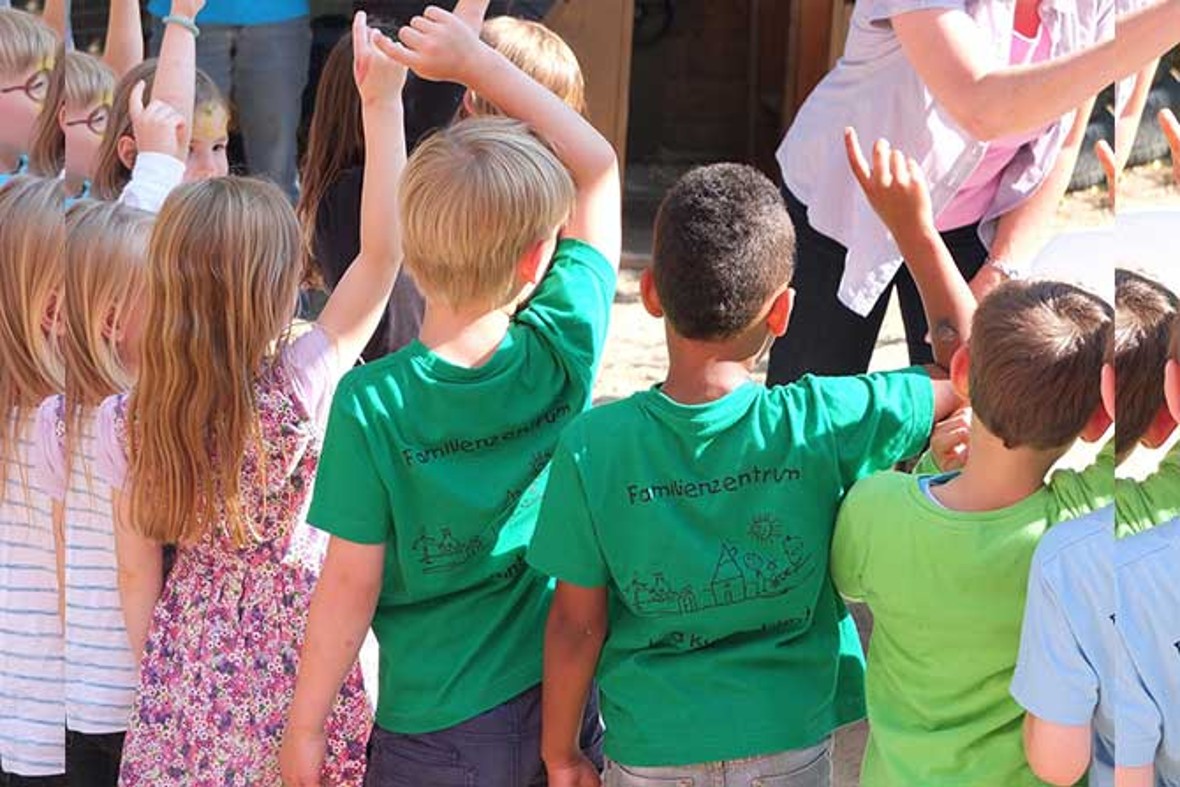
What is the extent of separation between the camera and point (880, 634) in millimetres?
1986

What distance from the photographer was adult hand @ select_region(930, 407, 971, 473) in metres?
2.02

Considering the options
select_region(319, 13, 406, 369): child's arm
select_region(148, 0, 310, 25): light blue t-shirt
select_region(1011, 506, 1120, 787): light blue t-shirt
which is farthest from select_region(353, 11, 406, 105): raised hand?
select_region(148, 0, 310, 25): light blue t-shirt

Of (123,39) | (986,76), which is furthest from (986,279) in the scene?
(123,39)

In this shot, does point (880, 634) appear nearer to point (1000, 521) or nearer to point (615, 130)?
point (1000, 521)

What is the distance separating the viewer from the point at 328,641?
6.90 ft

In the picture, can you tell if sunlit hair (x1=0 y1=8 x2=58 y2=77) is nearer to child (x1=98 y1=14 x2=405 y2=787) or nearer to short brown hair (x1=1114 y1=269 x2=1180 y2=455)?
child (x1=98 y1=14 x2=405 y2=787)

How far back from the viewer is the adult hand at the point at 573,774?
2.11 m

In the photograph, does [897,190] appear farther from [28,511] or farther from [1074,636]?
[28,511]

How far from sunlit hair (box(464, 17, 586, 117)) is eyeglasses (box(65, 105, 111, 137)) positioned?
83 cm

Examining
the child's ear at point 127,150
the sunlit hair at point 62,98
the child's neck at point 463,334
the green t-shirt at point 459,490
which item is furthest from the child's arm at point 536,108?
the sunlit hair at point 62,98

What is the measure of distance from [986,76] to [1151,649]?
38.1 inches

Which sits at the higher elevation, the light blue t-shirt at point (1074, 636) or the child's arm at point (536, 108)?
the child's arm at point (536, 108)

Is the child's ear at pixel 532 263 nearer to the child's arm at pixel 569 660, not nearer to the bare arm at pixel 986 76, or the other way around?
the child's arm at pixel 569 660

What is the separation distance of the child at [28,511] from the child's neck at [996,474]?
49.8 inches
